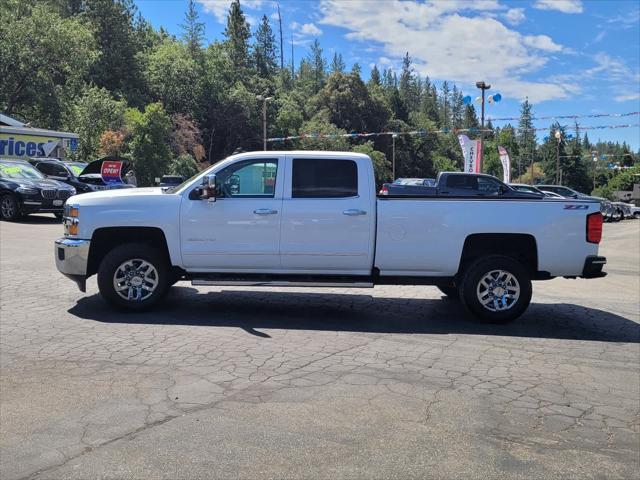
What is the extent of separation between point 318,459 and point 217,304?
4.60 m

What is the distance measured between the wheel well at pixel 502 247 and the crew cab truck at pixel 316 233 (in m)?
0.03

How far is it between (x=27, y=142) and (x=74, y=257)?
68.3 feet

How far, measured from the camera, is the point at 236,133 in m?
61.2

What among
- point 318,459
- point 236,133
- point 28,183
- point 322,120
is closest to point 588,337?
point 318,459

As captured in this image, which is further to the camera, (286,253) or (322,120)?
(322,120)

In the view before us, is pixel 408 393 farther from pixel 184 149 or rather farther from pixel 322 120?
pixel 322 120

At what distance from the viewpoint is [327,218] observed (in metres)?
7.09

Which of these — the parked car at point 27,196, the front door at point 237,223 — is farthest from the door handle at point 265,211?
the parked car at point 27,196

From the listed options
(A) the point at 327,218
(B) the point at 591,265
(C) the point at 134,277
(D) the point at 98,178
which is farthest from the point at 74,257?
(D) the point at 98,178

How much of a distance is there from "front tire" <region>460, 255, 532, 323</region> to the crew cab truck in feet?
0.04

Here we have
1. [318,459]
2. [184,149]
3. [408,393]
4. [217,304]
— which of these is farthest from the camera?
[184,149]

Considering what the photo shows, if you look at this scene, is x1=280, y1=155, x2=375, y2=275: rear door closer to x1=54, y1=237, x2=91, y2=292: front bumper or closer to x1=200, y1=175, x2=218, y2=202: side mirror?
x1=200, y1=175, x2=218, y2=202: side mirror

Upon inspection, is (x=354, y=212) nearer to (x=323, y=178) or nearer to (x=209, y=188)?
(x=323, y=178)

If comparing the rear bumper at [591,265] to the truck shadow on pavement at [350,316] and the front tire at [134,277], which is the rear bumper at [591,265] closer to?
the truck shadow on pavement at [350,316]
